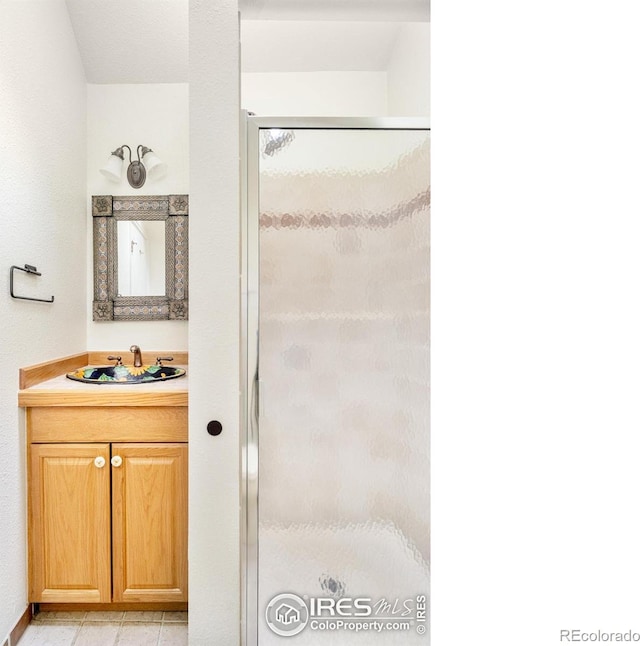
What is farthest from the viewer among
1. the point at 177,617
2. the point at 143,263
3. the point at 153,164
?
the point at 143,263

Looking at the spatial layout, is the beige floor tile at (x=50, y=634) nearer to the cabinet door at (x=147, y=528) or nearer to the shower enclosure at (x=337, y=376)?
the cabinet door at (x=147, y=528)

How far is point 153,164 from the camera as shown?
2203mm

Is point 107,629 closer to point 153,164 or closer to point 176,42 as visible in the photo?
point 153,164

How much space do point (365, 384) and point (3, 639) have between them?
1377 mm

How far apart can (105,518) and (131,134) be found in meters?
1.77

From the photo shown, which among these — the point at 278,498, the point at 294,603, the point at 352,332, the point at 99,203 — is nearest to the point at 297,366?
the point at 352,332

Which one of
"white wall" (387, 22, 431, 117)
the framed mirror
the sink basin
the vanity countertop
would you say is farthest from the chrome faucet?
"white wall" (387, 22, 431, 117)

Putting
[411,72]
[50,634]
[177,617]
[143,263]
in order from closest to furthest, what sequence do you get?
[50,634] → [177,617] → [411,72] → [143,263]

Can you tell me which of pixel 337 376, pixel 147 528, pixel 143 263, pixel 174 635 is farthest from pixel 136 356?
pixel 337 376

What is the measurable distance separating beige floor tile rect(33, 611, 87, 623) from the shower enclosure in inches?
31.5

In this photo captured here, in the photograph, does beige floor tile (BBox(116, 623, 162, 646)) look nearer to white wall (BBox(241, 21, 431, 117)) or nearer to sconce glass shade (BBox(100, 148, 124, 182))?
sconce glass shade (BBox(100, 148, 124, 182))

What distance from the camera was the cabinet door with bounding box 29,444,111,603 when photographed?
159cm

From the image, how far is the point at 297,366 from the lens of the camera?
1233 mm
